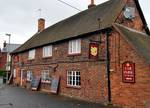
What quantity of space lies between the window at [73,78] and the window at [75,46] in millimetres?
1799

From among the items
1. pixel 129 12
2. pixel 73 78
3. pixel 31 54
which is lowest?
pixel 73 78

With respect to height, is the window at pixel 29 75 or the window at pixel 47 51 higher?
the window at pixel 47 51

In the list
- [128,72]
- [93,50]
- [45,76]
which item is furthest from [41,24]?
[128,72]

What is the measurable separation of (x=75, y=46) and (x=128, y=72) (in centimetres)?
652

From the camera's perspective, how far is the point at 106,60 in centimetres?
1609

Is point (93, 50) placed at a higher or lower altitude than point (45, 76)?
higher

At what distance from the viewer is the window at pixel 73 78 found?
61.9 feet

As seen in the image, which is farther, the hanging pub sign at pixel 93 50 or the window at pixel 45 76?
the window at pixel 45 76

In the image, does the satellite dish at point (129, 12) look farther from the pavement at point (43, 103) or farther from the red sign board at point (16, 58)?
the red sign board at point (16, 58)

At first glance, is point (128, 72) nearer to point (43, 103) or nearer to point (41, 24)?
point (43, 103)

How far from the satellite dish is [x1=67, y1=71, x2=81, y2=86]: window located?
6.06m

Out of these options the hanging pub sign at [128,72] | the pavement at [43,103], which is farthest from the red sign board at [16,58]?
the hanging pub sign at [128,72]

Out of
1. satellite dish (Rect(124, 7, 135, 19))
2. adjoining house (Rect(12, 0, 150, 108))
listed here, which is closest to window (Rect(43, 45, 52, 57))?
adjoining house (Rect(12, 0, 150, 108))

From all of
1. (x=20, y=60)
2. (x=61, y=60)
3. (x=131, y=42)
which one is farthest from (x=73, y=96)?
(x=20, y=60)
